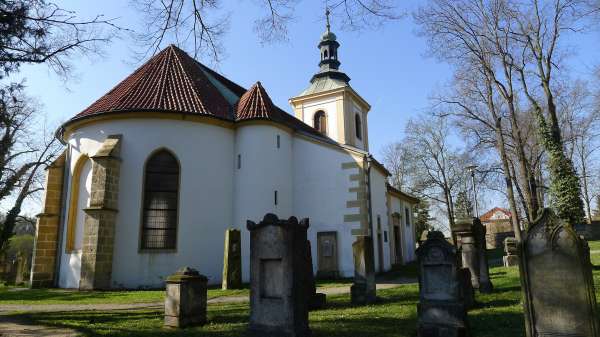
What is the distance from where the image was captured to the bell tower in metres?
26.5

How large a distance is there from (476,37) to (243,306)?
49.6 feet

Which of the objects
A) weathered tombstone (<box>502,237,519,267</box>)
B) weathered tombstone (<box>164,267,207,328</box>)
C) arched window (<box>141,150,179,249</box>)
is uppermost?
arched window (<box>141,150,179,249</box>)

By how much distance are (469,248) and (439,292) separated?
481 cm

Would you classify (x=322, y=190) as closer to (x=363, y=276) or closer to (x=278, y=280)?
(x=363, y=276)

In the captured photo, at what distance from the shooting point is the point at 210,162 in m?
16.5

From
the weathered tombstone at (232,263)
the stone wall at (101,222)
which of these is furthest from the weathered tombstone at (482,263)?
the stone wall at (101,222)

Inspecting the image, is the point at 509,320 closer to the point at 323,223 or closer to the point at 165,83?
the point at 323,223

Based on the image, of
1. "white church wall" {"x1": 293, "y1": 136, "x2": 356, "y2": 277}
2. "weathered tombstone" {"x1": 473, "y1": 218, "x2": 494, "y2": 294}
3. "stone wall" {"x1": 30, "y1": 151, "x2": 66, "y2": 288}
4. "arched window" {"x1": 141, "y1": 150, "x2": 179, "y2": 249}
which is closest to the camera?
"weathered tombstone" {"x1": 473, "y1": 218, "x2": 494, "y2": 294}

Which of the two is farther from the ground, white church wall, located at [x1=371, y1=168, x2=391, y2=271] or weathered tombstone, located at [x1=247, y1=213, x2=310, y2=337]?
white church wall, located at [x1=371, y1=168, x2=391, y2=271]

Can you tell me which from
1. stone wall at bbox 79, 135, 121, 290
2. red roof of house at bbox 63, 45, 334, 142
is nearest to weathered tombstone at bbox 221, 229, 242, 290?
stone wall at bbox 79, 135, 121, 290

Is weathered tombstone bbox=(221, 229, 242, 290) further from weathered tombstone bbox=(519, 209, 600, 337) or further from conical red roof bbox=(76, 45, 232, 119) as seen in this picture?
weathered tombstone bbox=(519, 209, 600, 337)

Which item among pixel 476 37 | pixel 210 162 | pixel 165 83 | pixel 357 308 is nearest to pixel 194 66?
pixel 165 83

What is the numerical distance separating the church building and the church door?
0.04 m

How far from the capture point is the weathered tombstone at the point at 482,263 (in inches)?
409
